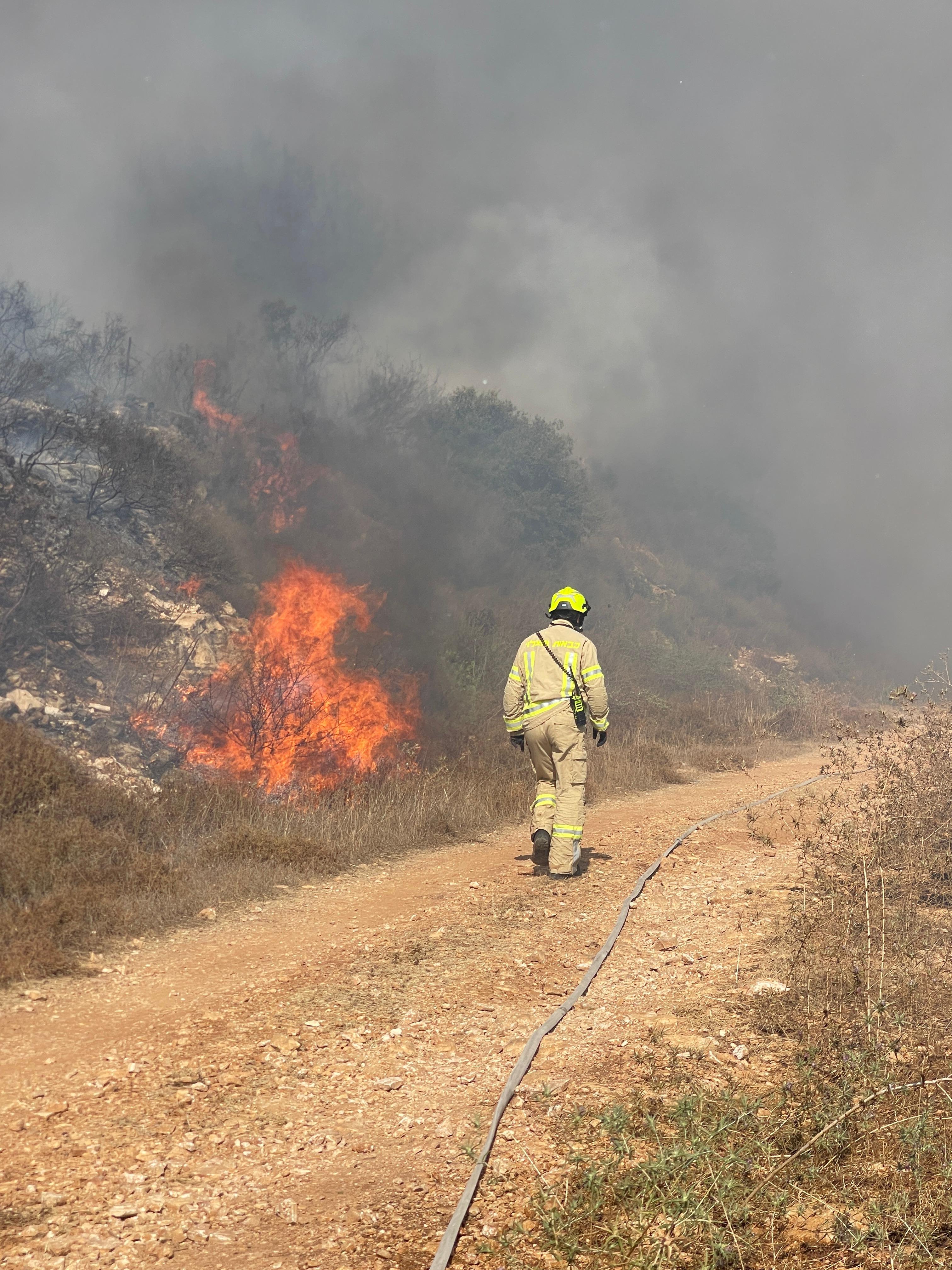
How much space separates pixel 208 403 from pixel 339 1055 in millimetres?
23073

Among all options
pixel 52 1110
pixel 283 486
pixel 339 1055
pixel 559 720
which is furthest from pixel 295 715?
pixel 283 486

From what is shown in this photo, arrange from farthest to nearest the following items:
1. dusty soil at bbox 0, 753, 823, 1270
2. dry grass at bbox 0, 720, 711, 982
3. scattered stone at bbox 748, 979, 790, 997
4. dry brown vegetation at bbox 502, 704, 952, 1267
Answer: dry grass at bbox 0, 720, 711, 982 → scattered stone at bbox 748, 979, 790, 997 → dusty soil at bbox 0, 753, 823, 1270 → dry brown vegetation at bbox 502, 704, 952, 1267

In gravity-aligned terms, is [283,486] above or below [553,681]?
above

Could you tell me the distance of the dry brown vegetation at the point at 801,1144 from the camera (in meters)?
2.67

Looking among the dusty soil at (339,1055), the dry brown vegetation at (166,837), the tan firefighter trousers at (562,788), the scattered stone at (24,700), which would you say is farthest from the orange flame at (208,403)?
the dusty soil at (339,1055)

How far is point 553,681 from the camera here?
25.5ft

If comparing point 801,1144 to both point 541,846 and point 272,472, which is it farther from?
point 272,472

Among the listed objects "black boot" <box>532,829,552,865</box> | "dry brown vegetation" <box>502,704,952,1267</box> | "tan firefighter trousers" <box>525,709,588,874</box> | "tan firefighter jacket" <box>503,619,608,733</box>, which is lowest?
"dry brown vegetation" <box>502,704,952,1267</box>

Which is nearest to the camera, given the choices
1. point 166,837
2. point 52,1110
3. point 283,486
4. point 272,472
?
point 52,1110

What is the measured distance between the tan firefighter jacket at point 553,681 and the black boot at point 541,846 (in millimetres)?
897

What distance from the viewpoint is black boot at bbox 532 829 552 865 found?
7770mm

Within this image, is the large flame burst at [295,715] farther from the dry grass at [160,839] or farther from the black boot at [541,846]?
the black boot at [541,846]

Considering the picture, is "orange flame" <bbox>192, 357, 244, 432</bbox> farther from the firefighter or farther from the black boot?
the black boot

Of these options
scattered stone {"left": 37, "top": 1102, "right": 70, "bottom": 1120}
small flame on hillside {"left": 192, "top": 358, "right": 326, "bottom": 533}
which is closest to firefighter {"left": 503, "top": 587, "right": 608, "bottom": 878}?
scattered stone {"left": 37, "top": 1102, "right": 70, "bottom": 1120}
